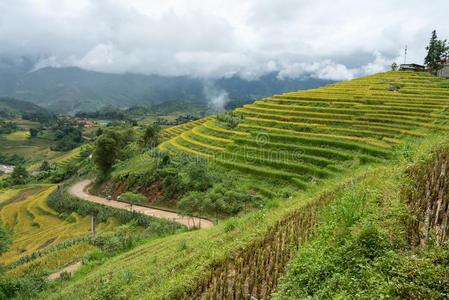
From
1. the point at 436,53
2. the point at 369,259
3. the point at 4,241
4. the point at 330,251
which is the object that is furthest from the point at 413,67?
the point at 4,241

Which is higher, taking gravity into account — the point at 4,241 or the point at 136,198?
the point at 4,241

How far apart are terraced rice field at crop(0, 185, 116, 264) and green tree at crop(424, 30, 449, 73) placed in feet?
175

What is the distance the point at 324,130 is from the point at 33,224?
35.1 meters

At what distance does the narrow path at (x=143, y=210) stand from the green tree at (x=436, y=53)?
47.1m

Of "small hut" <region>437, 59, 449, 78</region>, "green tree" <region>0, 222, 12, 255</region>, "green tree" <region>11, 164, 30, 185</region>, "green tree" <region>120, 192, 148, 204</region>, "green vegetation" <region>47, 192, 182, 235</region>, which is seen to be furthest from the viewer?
"green tree" <region>11, 164, 30, 185</region>

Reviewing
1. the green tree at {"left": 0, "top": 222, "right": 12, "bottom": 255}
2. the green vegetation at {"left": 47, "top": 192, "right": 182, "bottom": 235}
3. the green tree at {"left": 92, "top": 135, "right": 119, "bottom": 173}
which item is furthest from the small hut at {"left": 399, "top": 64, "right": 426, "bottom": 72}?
the green tree at {"left": 0, "top": 222, "right": 12, "bottom": 255}

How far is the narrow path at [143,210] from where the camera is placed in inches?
1086

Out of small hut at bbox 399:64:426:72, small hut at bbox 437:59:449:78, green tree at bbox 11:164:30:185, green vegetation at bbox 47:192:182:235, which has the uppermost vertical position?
small hut at bbox 399:64:426:72

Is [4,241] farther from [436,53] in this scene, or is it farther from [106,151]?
[436,53]

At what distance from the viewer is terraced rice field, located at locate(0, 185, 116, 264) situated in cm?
3109

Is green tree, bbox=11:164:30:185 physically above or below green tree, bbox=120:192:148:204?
below

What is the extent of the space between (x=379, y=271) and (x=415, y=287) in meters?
0.65

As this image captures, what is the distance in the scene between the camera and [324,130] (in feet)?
102

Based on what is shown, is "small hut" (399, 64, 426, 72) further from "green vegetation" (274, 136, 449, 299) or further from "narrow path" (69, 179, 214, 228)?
"green vegetation" (274, 136, 449, 299)
